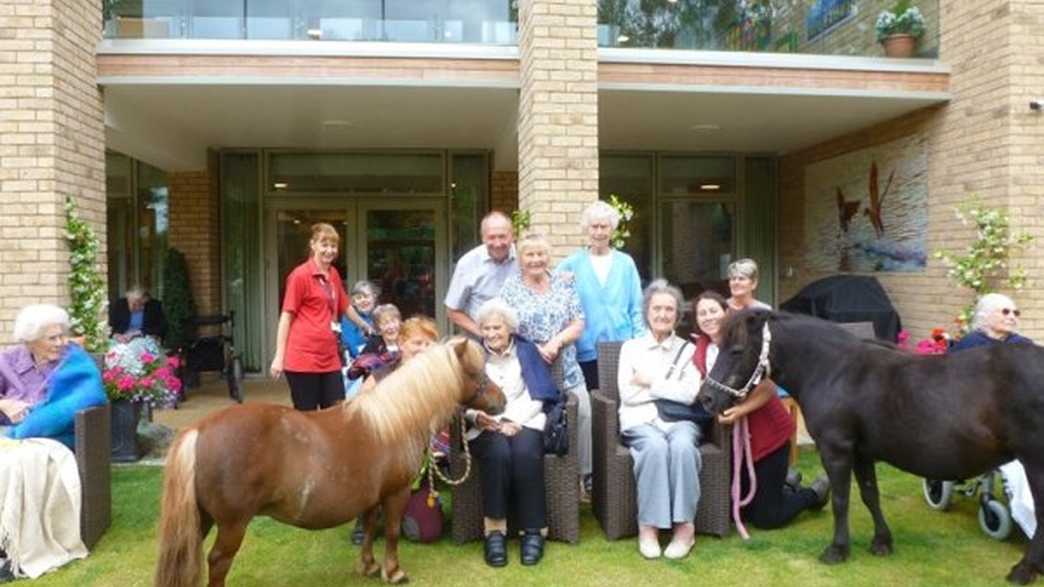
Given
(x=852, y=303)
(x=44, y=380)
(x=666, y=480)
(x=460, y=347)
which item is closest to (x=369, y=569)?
(x=460, y=347)

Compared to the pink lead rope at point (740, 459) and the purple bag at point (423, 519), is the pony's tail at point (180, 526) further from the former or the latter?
the pink lead rope at point (740, 459)

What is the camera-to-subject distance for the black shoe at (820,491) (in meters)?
4.25

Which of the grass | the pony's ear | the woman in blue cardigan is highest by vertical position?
the woman in blue cardigan

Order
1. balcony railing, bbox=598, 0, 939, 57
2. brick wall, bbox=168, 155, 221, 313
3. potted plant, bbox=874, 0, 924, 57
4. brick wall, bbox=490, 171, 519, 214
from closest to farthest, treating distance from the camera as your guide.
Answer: balcony railing, bbox=598, 0, 939, 57 → potted plant, bbox=874, 0, 924, 57 → brick wall, bbox=168, 155, 221, 313 → brick wall, bbox=490, 171, 519, 214

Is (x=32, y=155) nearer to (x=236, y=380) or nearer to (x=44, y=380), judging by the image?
(x=44, y=380)

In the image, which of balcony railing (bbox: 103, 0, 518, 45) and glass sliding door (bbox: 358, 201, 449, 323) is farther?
glass sliding door (bbox: 358, 201, 449, 323)

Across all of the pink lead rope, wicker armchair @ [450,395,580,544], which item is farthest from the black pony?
wicker armchair @ [450,395,580,544]

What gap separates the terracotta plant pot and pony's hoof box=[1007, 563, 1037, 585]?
17.6 ft

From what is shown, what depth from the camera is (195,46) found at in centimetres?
625

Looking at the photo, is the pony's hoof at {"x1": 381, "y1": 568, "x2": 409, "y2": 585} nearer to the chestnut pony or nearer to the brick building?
the chestnut pony

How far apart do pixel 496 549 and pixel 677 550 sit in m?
0.88

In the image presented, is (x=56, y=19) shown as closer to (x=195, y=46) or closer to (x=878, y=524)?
(x=195, y=46)

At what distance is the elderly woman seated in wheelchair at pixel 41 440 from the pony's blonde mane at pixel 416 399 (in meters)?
1.50

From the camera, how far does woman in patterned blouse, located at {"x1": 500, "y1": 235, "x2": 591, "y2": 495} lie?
390 centimetres
